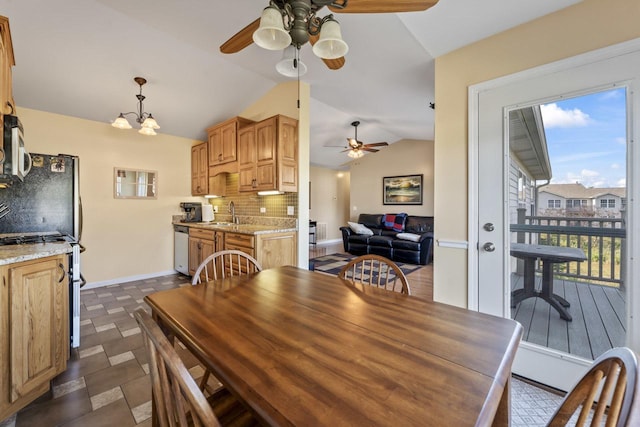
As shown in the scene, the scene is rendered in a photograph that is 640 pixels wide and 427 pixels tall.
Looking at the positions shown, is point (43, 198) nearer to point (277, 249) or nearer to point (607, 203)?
point (277, 249)

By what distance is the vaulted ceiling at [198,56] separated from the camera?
6.61 feet

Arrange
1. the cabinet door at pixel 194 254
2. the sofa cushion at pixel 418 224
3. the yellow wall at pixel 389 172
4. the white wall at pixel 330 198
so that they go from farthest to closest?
1. the white wall at pixel 330 198
2. the yellow wall at pixel 389 172
3. the sofa cushion at pixel 418 224
4. the cabinet door at pixel 194 254

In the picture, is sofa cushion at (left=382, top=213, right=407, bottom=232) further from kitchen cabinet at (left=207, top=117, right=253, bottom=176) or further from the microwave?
the microwave

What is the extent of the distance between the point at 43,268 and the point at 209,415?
1821 millimetres

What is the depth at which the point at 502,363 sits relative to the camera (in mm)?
748

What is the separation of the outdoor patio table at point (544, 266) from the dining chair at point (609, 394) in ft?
5.01

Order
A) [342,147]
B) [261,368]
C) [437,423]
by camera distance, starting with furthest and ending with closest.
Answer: [342,147] → [261,368] → [437,423]

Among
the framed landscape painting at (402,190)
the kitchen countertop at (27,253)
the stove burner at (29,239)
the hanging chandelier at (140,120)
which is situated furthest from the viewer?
the framed landscape painting at (402,190)

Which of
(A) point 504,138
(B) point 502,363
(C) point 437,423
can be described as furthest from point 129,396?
(A) point 504,138

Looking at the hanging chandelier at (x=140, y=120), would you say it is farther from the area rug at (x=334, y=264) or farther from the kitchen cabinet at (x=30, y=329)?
the area rug at (x=334, y=264)

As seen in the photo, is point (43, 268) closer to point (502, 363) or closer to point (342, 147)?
point (502, 363)

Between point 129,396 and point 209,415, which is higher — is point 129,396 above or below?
below

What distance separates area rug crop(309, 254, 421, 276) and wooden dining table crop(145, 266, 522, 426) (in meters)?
3.57

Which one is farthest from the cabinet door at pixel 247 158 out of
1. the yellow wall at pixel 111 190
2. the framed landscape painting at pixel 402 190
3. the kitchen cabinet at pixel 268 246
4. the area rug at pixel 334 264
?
the framed landscape painting at pixel 402 190
